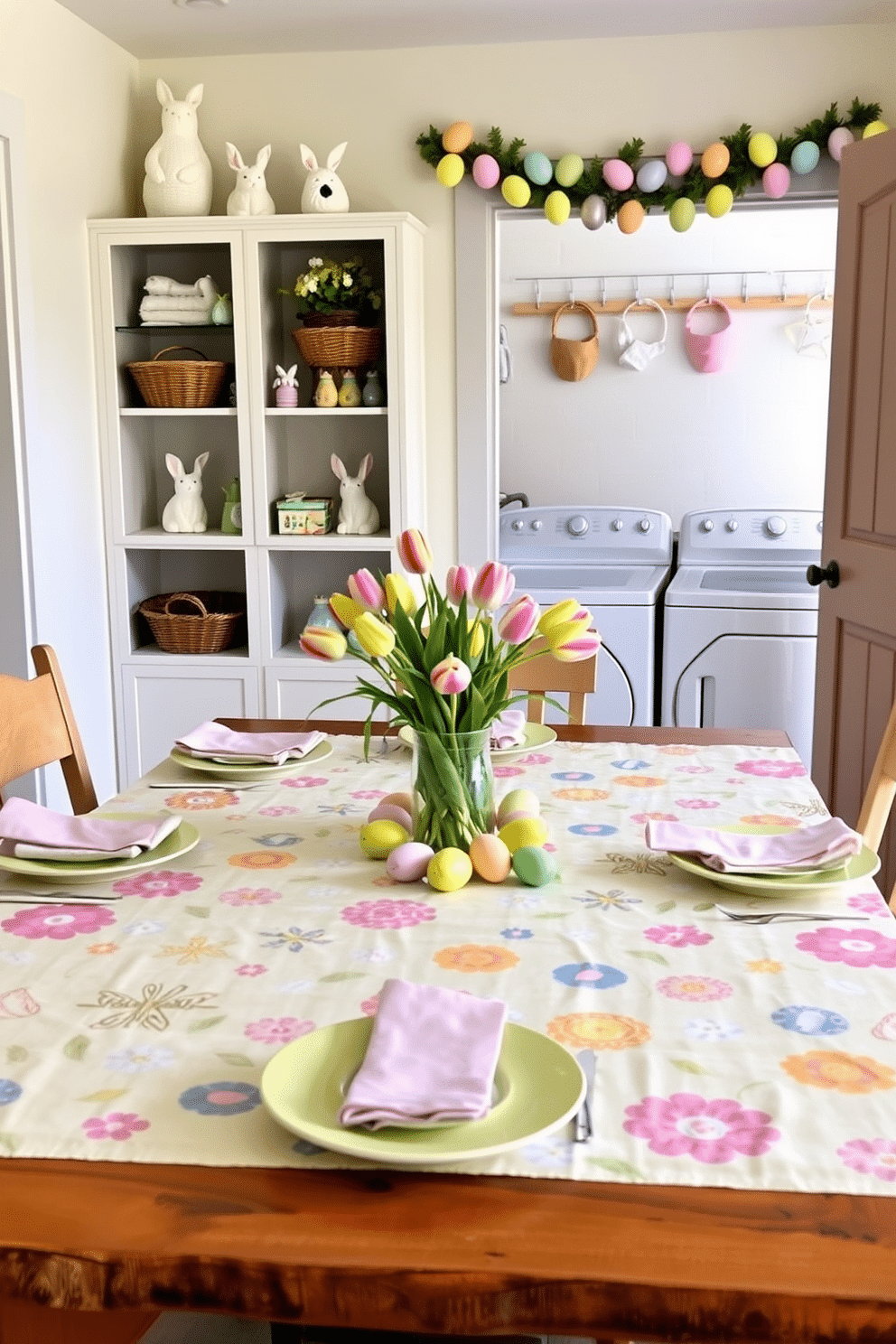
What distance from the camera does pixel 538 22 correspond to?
3404 millimetres

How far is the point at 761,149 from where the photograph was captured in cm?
346

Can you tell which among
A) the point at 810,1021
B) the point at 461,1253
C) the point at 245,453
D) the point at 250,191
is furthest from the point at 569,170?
the point at 461,1253

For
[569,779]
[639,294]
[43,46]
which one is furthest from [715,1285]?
[639,294]

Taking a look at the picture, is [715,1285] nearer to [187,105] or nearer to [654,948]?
[654,948]

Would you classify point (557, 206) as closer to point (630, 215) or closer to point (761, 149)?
point (630, 215)

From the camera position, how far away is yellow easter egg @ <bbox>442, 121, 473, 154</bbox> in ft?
11.6

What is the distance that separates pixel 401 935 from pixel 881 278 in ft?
6.87

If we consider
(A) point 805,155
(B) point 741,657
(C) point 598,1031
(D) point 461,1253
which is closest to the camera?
(D) point 461,1253

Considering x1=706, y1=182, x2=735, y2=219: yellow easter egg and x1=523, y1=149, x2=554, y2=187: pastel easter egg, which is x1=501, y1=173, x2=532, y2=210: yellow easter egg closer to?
x1=523, y1=149, x2=554, y2=187: pastel easter egg

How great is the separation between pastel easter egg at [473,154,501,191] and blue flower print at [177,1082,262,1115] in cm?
304

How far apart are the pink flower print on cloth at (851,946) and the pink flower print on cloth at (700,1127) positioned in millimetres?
336

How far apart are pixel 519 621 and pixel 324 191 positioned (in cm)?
241

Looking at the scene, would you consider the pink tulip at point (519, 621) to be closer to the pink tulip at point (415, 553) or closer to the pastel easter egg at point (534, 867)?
the pink tulip at point (415, 553)

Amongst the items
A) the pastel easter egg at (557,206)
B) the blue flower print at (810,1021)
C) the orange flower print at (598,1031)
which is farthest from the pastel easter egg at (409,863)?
the pastel easter egg at (557,206)
